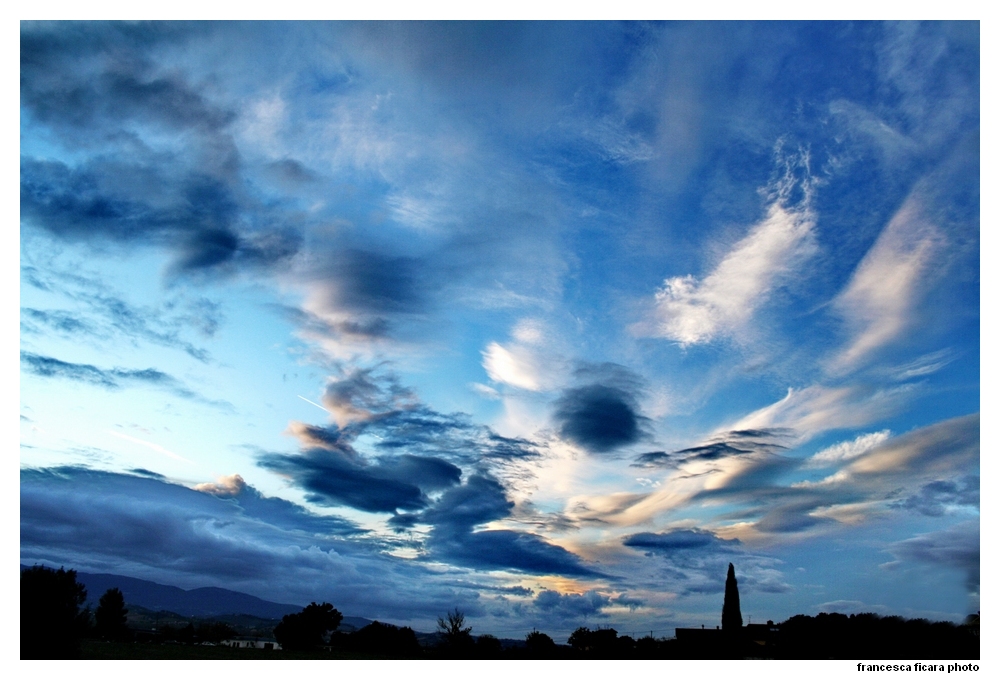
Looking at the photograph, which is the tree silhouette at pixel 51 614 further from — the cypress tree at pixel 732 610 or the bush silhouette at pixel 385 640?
the cypress tree at pixel 732 610

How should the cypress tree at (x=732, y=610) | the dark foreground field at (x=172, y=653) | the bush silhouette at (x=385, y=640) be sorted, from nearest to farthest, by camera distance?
the dark foreground field at (x=172, y=653)
the cypress tree at (x=732, y=610)
the bush silhouette at (x=385, y=640)

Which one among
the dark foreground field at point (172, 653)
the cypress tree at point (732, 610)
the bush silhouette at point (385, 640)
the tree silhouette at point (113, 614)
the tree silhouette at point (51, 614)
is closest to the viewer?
the tree silhouette at point (51, 614)

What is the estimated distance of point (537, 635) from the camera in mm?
120312

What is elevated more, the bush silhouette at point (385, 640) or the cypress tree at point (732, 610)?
the cypress tree at point (732, 610)

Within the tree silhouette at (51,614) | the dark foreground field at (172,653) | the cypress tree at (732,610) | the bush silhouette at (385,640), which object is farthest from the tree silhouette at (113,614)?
the cypress tree at (732,610)

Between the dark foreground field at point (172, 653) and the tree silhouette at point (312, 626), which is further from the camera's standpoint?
the tree silhouette at point (312, 626)

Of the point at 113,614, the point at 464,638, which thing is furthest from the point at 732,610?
the point at 113,614

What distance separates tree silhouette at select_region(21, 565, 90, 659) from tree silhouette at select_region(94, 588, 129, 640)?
215ft

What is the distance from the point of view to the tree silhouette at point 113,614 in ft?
418

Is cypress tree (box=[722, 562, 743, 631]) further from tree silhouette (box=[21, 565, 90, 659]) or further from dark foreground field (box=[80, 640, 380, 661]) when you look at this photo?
tree silhouette (box=[21, 565, 90, 659])

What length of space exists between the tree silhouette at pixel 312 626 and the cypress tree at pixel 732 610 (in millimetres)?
76718

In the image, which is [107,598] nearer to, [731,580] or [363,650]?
[363,650]

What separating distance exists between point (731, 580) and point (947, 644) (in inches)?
1428
